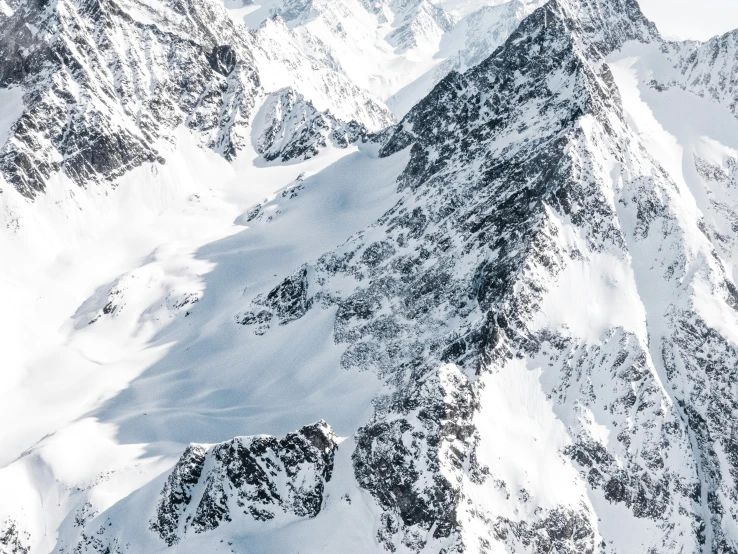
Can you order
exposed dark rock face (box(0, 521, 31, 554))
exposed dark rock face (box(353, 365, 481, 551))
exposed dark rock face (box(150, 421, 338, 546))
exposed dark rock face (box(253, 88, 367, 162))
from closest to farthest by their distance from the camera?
exposed dark rock face (box(353, 365, 481, 551)) < exposed dark rock face (box(150, 421, 338, 546)) < exposed dark rock face (box(0, 521, 31, 554)) < exposed dark rock face (box(253, 88, 367, 162))

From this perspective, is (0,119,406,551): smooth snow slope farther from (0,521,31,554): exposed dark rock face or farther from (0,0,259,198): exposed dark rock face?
(0,0,259,198): exposed dark rock face

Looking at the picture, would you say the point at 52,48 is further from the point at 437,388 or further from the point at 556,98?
the point at 437,388

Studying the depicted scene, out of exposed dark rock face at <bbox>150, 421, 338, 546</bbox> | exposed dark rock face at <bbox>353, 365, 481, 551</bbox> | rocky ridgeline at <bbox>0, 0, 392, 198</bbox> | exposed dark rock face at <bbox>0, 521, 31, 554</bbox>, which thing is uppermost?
rocky ridgeline at <bbox>0, 0, 392, 198</bbox>

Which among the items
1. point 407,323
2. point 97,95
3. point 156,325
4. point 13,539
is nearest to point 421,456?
point 407,323

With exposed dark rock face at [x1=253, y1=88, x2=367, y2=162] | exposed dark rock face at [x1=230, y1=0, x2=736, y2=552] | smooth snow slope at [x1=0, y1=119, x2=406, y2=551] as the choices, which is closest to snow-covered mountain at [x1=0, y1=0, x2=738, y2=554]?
exposed dark rock face at [x1=230, y1=0, x2=736, y2=552]

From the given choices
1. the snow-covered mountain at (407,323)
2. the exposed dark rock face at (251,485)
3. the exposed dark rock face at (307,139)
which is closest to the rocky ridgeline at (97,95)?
the snow-covered mountain at (407,323)

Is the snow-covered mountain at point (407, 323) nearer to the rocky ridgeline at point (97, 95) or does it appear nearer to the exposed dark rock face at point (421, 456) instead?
the exposed dark rock face at point (421, 456)

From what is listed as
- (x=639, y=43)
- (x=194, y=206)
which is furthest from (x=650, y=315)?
(x=194, y=206)

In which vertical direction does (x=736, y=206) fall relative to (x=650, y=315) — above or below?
below
